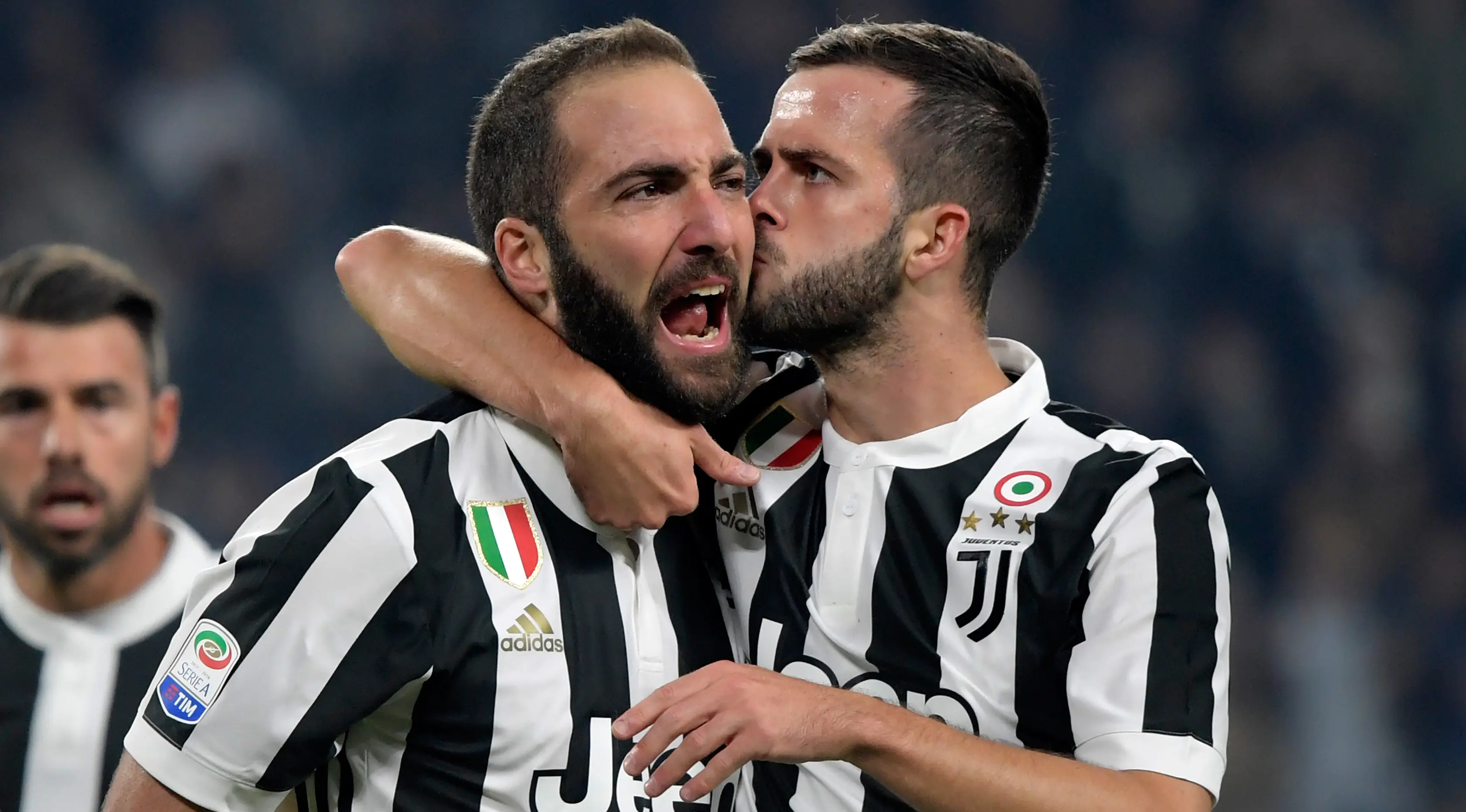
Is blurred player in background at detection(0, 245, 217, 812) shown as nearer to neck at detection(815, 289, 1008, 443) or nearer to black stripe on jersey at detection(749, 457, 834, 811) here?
black stripe on jersey at detection(749, 457, 834, 811)

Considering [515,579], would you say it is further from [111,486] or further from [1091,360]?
[1091,360]

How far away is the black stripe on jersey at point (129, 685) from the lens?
3.27m

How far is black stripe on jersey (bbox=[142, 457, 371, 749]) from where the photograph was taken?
6.35 ft

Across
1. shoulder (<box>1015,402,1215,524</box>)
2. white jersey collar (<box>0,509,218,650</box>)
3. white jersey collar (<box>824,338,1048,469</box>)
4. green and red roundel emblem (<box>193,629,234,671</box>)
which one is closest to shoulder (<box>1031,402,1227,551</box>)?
shoulder (<box>1015,402,1215,524</box>)

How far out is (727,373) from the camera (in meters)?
2.30

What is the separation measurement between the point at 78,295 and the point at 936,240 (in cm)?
207

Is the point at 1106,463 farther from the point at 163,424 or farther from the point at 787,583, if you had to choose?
the point at 163,424

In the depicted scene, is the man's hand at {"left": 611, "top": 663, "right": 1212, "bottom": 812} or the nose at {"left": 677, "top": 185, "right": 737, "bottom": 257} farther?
the nose at {"left": 677, "top": 185, "right": 737, "bottom": 257}

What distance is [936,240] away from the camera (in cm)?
262

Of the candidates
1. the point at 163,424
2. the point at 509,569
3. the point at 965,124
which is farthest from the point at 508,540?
the point at 163,424

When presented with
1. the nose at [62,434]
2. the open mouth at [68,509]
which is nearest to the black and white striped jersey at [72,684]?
the open mouth at [68,509]

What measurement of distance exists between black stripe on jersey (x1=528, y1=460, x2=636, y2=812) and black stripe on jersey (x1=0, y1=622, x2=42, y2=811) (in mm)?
1616

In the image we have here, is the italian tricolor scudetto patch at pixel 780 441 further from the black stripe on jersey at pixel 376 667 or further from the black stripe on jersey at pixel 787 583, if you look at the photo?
the black stripe on jersey at pixel 376 667

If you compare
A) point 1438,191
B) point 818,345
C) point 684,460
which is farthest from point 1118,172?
point 684,460
